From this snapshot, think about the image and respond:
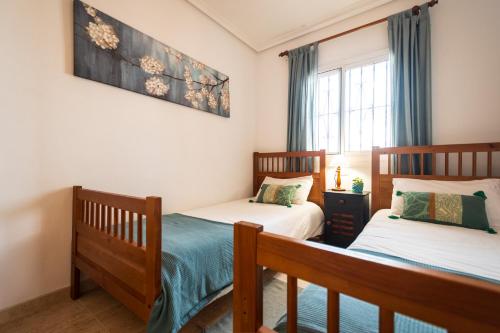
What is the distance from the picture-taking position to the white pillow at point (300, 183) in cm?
267

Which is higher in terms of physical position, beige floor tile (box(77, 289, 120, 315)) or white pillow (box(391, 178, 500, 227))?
white pillow (box(391, 178, 500, 227))

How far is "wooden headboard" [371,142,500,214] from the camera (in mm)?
1970

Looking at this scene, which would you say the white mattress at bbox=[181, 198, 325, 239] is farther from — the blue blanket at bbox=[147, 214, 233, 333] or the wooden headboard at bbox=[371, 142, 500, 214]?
the wooden headboard at bbox=[371, 142, 500, 214]

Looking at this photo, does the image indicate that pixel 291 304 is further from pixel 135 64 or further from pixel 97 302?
pixel 135 64

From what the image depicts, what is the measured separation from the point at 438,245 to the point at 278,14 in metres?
2.82

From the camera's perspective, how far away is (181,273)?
46.8 inches

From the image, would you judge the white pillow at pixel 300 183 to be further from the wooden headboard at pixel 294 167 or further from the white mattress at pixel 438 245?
the white mattress at pixel 438 245

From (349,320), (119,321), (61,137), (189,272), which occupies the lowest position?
(119,321)

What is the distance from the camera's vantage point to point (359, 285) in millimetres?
463

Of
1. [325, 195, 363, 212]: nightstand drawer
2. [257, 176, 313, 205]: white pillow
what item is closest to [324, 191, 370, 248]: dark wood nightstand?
[325, 195, 363, 212]: nightstand drawer

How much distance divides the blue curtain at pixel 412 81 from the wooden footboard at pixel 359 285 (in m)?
2.24

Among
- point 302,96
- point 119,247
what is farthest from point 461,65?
point 119,247

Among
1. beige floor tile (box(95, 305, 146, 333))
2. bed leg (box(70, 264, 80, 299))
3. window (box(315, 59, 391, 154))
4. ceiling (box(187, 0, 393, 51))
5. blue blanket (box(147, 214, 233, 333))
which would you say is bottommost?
beige floor tile (box(95, 305, 146, 333))

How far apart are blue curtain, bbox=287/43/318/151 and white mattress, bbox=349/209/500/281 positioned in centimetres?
158
